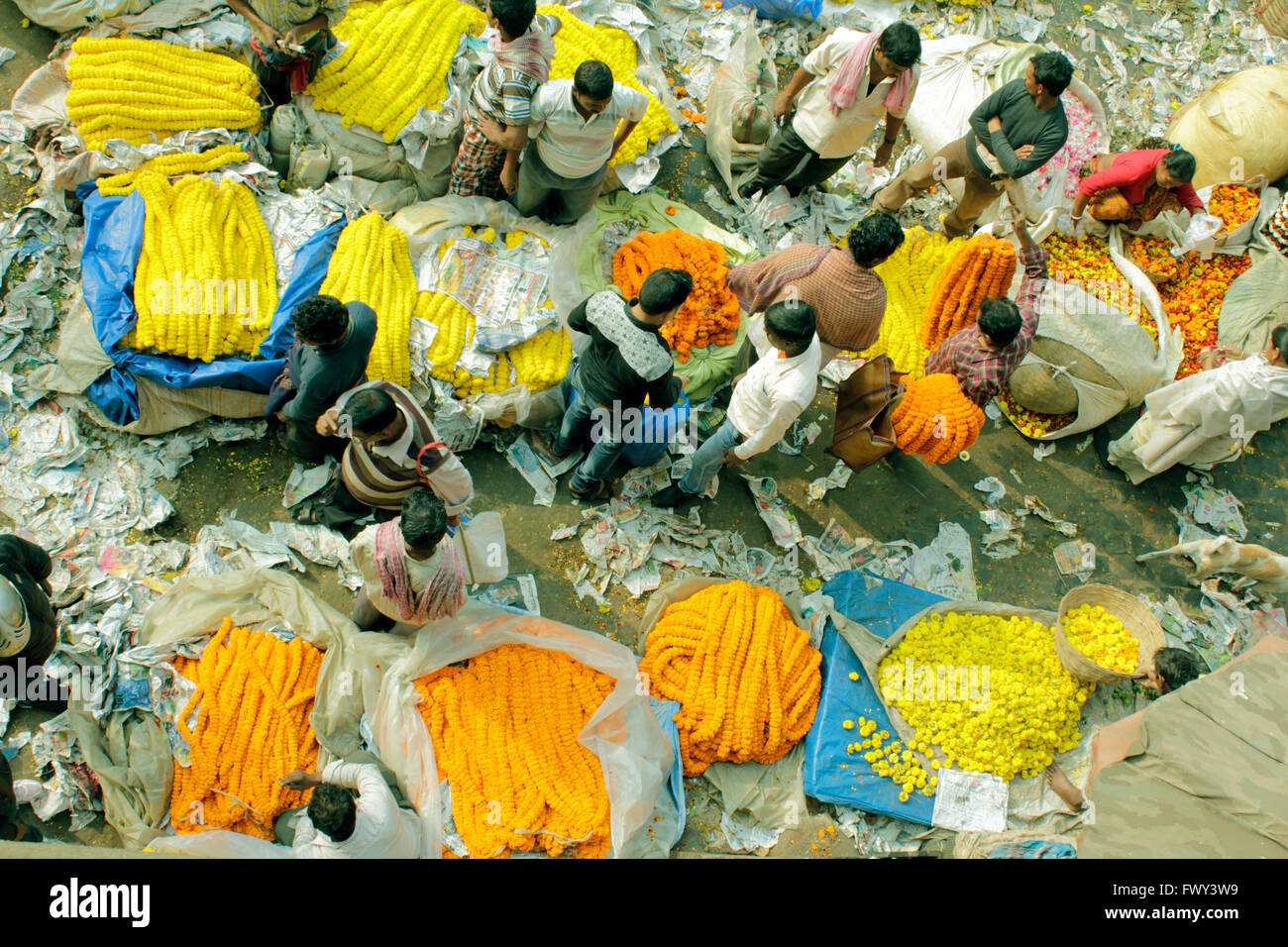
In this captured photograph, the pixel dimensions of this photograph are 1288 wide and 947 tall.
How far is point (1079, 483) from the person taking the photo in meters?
5.79

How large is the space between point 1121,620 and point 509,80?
453 cm

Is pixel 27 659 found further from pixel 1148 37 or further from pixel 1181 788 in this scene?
pixel 1148 37

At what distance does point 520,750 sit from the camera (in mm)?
4082

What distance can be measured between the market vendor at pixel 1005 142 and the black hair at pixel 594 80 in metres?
2.55

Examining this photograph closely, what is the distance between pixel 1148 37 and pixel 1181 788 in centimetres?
706

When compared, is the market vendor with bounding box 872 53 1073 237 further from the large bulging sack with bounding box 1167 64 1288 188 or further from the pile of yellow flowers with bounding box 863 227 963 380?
the large bulging sack with bounding box 1167 64 1288 188

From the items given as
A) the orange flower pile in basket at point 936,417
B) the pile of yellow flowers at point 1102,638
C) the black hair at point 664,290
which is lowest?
the pile of yellow flowers at point 1102,638

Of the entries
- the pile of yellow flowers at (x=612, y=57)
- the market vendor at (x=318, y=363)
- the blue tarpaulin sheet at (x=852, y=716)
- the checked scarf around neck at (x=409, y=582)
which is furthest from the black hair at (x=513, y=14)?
the blue tarpaulin sheet at (x=852, y=716)

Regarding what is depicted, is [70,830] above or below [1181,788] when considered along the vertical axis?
below

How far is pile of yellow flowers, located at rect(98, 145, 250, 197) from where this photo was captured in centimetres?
484

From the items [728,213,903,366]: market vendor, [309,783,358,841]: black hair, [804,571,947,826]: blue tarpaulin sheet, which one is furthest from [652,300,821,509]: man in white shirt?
[309,783,358,841]: black hair

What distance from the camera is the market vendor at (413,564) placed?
3441mm

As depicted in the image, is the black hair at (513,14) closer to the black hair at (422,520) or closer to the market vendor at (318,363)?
the market vendor at (318,363)
